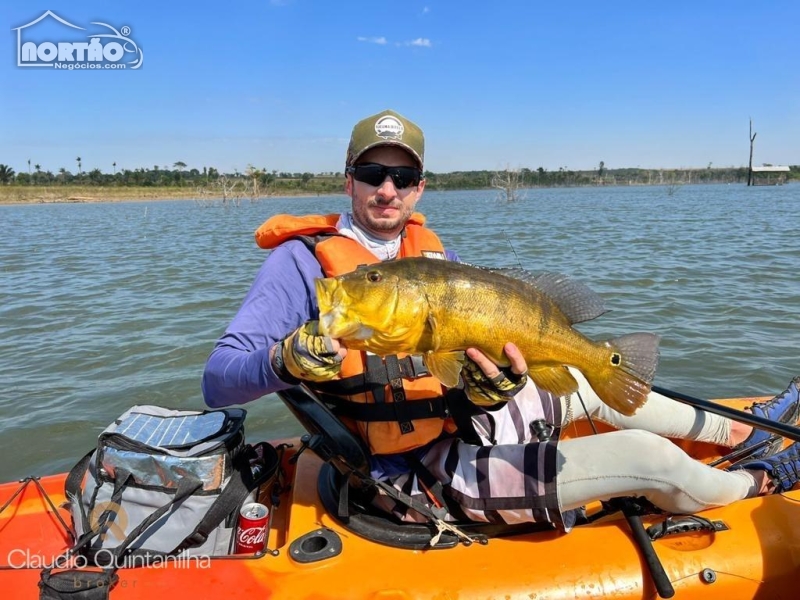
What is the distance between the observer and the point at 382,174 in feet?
10.7

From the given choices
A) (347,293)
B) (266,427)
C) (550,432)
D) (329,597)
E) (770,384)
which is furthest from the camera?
(770,384)

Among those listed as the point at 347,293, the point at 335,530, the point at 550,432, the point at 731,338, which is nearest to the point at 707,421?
the point at 550,432

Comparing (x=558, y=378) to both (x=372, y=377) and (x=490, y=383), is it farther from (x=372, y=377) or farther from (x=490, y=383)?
(x=372, y=377)

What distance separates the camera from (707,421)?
4.00 meters

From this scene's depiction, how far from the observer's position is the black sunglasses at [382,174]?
3271mm

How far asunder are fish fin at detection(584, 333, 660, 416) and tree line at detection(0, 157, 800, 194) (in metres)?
91.7

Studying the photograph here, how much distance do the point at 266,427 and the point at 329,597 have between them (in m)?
3.94

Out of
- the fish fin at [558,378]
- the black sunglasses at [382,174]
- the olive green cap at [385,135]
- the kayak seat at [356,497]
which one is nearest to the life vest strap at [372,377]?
the kayak seat at [356,497]

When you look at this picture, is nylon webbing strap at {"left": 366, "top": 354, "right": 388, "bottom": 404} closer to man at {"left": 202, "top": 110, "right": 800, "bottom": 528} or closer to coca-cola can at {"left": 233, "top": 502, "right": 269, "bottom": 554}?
man at {"left": 202, "top": 110, "right": 800, "bottom": 528}

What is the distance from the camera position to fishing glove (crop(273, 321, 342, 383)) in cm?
215

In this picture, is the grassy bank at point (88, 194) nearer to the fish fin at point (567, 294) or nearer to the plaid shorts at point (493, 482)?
the plaid shorts at point (493, 482)

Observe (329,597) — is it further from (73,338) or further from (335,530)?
(73,338)

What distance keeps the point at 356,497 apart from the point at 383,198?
176 centimetres

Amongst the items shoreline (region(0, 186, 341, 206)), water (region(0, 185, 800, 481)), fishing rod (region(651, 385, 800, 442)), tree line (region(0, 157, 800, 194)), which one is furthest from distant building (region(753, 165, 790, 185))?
fishing rod (region(651, 385, 800, 442))
